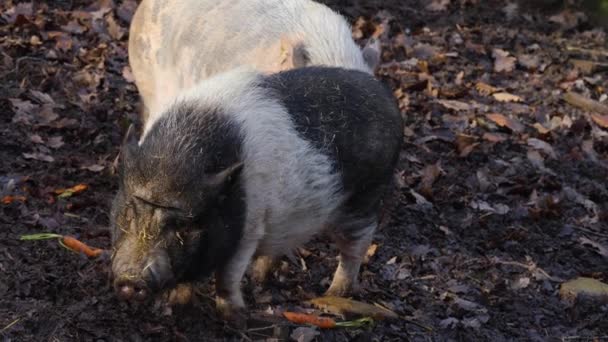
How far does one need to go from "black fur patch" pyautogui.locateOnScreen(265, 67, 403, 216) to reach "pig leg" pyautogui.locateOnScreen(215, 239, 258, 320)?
1.88ft

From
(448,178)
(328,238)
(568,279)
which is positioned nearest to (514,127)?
(448,178)

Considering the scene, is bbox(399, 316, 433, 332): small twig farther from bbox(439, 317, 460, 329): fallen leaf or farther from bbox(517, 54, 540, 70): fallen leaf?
bbox(517, 54, 540, 70): fallen leaf

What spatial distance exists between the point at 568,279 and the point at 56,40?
383 centimetres

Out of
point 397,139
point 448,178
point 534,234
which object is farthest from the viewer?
point 448,178

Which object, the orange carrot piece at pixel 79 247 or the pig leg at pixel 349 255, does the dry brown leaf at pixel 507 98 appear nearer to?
the pig leg at pixel 349 255

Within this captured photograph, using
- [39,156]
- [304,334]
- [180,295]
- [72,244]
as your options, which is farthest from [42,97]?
[304,334]

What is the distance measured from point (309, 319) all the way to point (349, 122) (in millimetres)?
910

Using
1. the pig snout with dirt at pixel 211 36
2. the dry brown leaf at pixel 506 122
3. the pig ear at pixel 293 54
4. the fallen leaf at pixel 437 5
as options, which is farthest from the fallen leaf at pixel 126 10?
the dry brown leaf at pixel 506 122

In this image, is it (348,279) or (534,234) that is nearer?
(348,279)

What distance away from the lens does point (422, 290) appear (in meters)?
5.09

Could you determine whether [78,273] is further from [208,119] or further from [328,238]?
[328,238]

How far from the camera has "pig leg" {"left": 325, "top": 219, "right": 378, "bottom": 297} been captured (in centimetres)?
468

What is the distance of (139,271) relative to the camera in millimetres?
3562

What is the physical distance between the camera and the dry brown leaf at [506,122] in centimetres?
709
